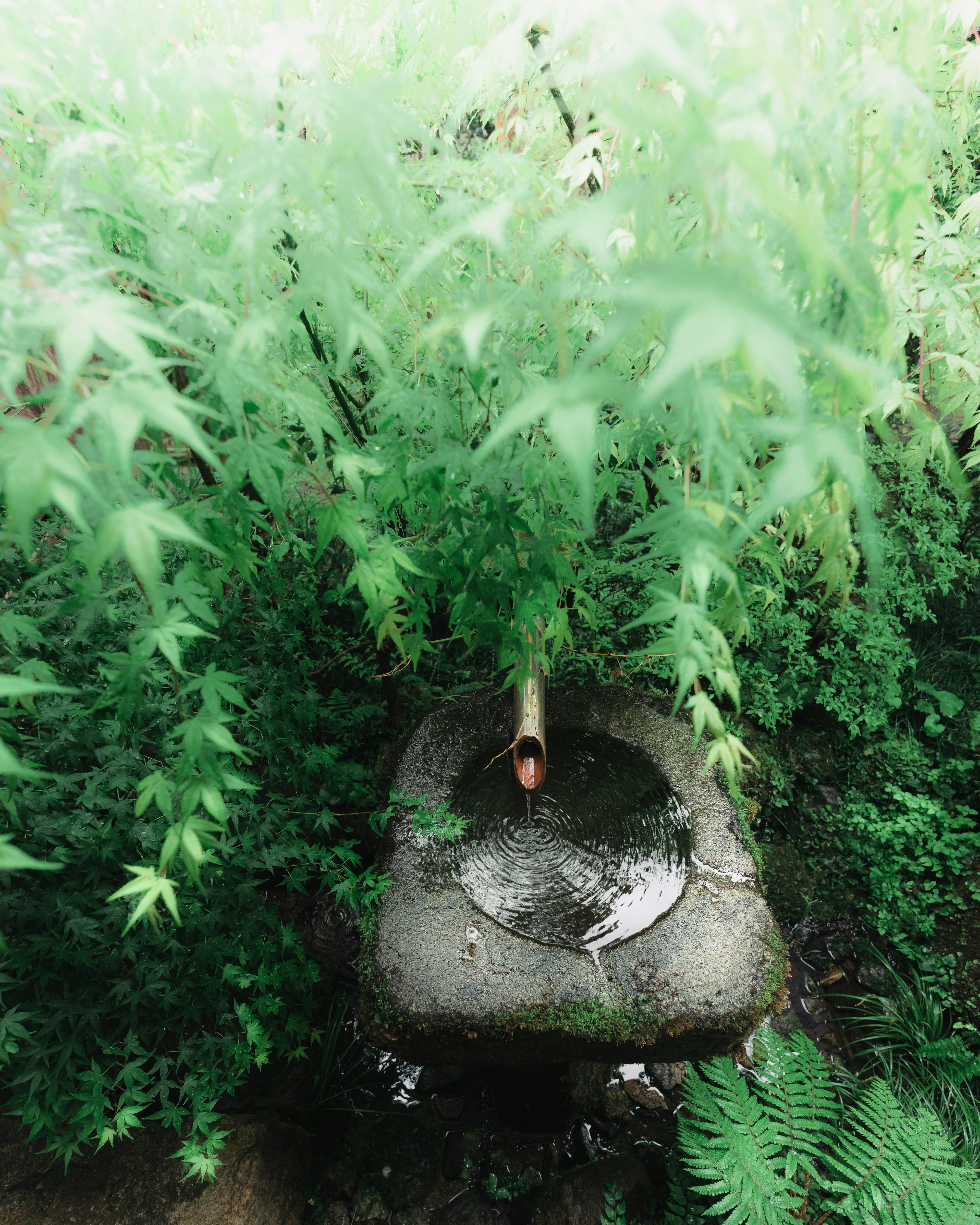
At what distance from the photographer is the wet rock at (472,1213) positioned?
7.01ft

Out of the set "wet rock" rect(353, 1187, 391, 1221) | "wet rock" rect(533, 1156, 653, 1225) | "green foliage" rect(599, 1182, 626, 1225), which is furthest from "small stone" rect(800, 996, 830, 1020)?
"wet rock" rect(353, 1187, 391, 1221)

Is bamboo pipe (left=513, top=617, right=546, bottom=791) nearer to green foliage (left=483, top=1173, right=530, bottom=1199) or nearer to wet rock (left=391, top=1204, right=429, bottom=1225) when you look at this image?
green foliage (left=483, top=1173, right=530, bottom=1199)

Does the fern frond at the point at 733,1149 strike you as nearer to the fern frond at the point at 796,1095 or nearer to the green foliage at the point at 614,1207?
the fern frond at the point at 796,1095

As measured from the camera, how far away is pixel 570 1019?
1813mm

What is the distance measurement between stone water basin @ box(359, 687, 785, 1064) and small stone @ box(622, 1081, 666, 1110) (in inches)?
28.1

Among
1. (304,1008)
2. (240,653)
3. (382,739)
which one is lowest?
(304,1008)

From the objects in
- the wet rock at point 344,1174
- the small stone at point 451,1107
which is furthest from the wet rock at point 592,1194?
the wet rock at point 344,1174

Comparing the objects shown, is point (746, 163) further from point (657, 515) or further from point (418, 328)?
point (418, 328)

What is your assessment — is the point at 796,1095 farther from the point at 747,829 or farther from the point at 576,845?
the point at 576,845

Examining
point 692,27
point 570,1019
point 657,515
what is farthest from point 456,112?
point 570,1019

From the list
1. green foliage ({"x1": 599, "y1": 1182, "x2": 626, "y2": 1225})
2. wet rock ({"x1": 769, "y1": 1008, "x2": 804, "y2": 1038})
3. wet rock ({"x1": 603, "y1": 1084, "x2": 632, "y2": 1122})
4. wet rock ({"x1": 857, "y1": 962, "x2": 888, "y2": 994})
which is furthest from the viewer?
wet rock ({"x1": 857, "y1": 962, "x2": 888, "y2": 994})

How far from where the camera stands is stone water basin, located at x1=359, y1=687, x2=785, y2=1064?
184 cm

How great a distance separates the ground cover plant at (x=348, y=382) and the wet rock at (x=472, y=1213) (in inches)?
28.1

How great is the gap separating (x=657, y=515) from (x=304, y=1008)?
7.18ft
